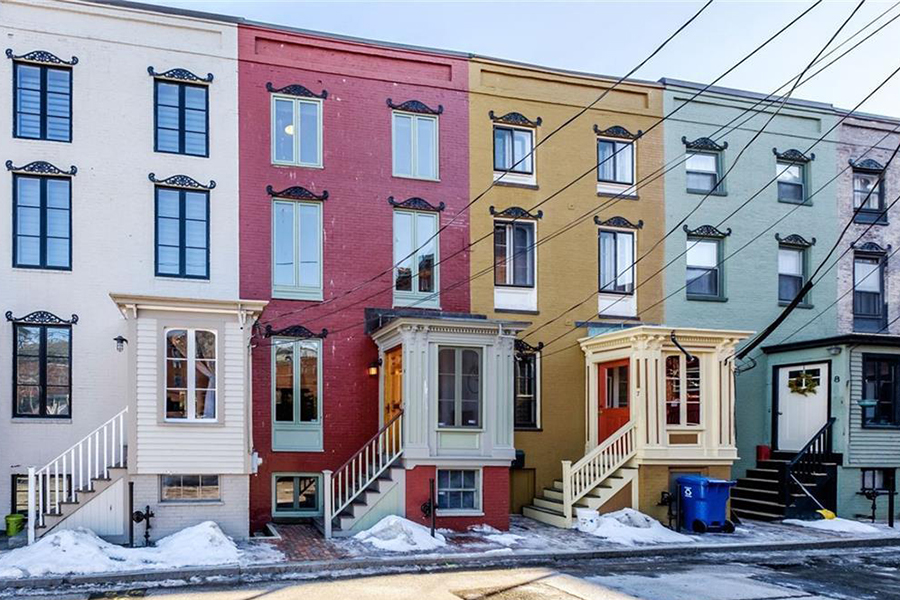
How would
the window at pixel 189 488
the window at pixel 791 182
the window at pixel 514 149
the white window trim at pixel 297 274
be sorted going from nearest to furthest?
the window at pixel 189 488, the white window trim at pixel 297 274, the window at pixel 514 149, the window at pixel 791 182

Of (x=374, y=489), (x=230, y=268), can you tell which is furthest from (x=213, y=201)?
(x=374, y=489)

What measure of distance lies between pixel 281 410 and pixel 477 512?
450cm

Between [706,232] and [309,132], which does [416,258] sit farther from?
[706,232]

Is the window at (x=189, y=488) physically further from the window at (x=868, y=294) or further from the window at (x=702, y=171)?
the window at (x=868, y=294)

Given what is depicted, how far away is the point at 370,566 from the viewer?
12.5 m

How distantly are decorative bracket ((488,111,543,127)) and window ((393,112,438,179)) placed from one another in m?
1.40

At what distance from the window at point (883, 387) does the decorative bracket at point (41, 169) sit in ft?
56.8

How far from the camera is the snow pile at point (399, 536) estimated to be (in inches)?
535

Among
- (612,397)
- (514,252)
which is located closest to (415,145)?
(514,252)

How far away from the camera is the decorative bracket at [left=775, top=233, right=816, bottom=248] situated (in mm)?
20844

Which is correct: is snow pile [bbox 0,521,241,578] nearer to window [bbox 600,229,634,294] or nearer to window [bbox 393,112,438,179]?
window [bbox 393,112,438,179]

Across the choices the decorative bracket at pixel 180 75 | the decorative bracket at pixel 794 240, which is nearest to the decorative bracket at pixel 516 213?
the decorative bracket at pixel 794 240

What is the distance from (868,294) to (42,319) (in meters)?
19.7

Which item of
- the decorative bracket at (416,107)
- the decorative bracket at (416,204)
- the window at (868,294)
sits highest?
the decorative bracket at (416,107)
